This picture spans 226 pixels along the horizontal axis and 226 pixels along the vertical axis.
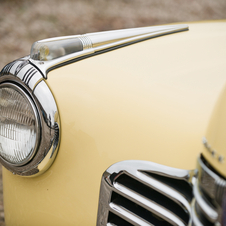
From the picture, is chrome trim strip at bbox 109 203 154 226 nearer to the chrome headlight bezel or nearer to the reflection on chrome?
the reflection on chrome

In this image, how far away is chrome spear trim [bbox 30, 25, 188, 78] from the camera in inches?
40.4

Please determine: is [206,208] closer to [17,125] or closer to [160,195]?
[160,195]

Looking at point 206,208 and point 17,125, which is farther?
point 17,125

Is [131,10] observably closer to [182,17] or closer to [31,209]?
[182,17]

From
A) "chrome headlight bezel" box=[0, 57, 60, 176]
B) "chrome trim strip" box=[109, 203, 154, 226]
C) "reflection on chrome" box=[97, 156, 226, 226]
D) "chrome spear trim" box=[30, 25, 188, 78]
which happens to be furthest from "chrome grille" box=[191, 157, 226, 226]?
"chrome spear trim" box=[30, 25, 188, 78]

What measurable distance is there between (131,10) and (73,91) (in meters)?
5.13

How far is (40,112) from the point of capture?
0.93m

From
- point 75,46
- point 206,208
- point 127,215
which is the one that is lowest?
point 127,215

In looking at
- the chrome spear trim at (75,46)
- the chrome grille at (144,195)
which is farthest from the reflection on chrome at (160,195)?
the chrome spear trim at (75,46)

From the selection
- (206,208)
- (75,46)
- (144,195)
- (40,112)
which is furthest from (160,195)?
(75,46)

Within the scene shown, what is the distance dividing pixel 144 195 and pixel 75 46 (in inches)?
25.4

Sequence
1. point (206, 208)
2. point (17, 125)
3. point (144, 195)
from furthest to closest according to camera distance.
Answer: point (17, 125)
point (144, 195)
point (206, 208)

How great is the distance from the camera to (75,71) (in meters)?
1.01

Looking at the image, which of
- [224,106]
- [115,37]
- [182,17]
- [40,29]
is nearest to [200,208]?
[224,106]
